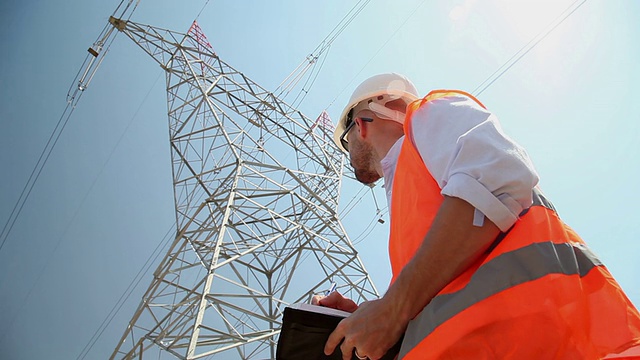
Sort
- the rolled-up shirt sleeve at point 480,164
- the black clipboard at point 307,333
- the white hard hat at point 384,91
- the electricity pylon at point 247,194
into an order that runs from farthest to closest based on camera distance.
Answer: the electricity pylon at point 247,194
the white hard hat at point 384,91
the black clipboard at point 307,333
the rolled-up shirt sleeve at point 480,164

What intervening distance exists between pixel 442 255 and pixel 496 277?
0.13 metres

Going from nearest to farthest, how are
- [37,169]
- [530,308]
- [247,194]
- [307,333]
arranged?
[530,308] → [307,333] → [247,194] → [37,169]

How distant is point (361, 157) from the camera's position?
5.90 ft

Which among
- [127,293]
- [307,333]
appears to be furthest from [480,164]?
[127,293]

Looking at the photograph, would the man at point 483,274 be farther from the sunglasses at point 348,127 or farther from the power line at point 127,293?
the power line at point 127,293

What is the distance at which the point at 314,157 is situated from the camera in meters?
9.97

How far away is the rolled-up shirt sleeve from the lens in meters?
1.04

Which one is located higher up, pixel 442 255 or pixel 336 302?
pixel 336 302

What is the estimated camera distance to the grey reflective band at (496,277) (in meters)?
1.00

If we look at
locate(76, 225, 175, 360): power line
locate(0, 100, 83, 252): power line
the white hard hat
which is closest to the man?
the white hard hat

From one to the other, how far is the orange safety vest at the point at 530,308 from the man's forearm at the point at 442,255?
30mm

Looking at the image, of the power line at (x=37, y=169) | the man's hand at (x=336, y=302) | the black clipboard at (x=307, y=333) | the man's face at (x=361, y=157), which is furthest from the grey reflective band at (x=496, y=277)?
the power line at (x=37, y=169)

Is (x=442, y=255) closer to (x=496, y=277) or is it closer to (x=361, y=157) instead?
(x=496, y=277)

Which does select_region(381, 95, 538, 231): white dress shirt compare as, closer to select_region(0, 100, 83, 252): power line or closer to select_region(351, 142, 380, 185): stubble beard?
select_region(351, 142, 380, 185): stubble beard
